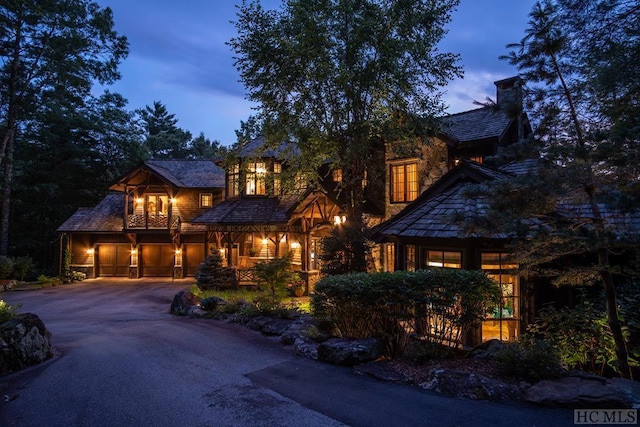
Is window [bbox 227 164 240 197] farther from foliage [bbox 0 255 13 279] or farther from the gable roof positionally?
foliage [bbox 0 255 13 279]

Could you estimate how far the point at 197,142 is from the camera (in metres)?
53.2

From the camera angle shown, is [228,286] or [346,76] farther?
[228,286]

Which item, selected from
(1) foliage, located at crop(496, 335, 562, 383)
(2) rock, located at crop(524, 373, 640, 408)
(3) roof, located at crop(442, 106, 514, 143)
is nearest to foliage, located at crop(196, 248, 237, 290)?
(3) roof, located at crop(442, 106, 514, 143)

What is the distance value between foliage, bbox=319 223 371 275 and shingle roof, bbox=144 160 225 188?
48.0 ft

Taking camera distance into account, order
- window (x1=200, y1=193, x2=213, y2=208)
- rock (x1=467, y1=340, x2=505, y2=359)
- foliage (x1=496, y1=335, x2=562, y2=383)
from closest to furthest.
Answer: foliage (x1=496, y1=335, x2=562, y2=383)
rock (x1=467, y1=340, x2=505, y2=359)
window (x1=200, y1=193, x2=213, y2=208)

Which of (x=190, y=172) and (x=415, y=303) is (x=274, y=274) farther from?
(x=190, y=172)

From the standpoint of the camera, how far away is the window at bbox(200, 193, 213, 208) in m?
25.3

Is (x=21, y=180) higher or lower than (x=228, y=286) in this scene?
higher

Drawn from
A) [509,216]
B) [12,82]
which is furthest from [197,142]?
[509,216]

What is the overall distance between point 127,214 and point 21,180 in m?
11.0

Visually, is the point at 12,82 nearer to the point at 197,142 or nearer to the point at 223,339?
the point at 223,339

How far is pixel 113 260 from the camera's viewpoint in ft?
84.4

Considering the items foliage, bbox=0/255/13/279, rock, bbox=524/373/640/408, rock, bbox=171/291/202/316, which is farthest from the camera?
foliage, bbox=0/255/13/279

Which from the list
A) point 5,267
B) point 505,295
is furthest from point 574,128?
point 5,267
